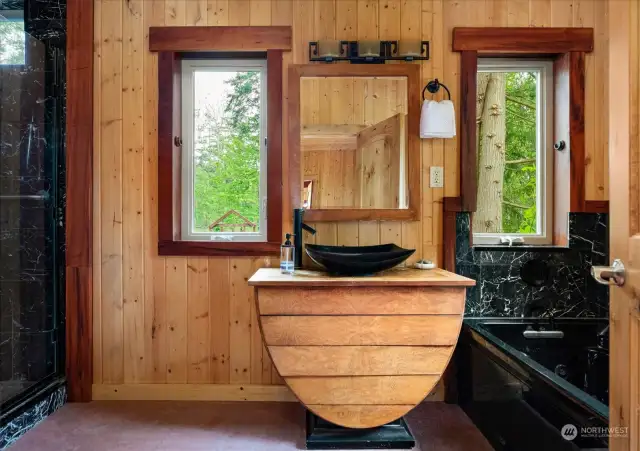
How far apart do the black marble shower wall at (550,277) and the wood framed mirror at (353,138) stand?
1.35ft

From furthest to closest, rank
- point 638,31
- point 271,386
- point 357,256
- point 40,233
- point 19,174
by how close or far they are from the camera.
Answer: point 271,386, point 40,233, point 19,174, point 357,256, point 638,31

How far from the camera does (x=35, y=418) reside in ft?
6.39

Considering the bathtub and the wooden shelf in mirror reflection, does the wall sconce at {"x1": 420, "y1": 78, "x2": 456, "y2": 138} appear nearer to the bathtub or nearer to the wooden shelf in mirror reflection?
the wooden shelf in mirror reflection

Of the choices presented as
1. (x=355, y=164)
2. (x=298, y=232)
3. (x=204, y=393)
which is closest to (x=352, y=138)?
(x=355, y=164)

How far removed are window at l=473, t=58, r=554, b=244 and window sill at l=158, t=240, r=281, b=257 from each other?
1.23m

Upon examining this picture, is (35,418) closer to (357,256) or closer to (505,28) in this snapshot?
(357,256)

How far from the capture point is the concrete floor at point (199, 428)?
1.80 m

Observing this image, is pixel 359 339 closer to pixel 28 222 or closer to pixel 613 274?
pixel 613 274

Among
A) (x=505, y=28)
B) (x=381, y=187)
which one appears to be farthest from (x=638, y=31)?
(x=505, y=28)

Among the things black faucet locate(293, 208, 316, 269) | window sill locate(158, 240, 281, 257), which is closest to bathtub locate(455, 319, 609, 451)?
black faucet locate(293, 208, 316, 269)

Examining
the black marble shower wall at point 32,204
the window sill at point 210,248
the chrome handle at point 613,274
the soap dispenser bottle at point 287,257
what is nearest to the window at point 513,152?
the soap dispenser bottle at point 287,257

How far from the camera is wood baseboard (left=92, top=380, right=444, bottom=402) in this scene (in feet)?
7.29

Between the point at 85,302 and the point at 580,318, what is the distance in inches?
107

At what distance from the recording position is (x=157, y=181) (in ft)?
7.34
